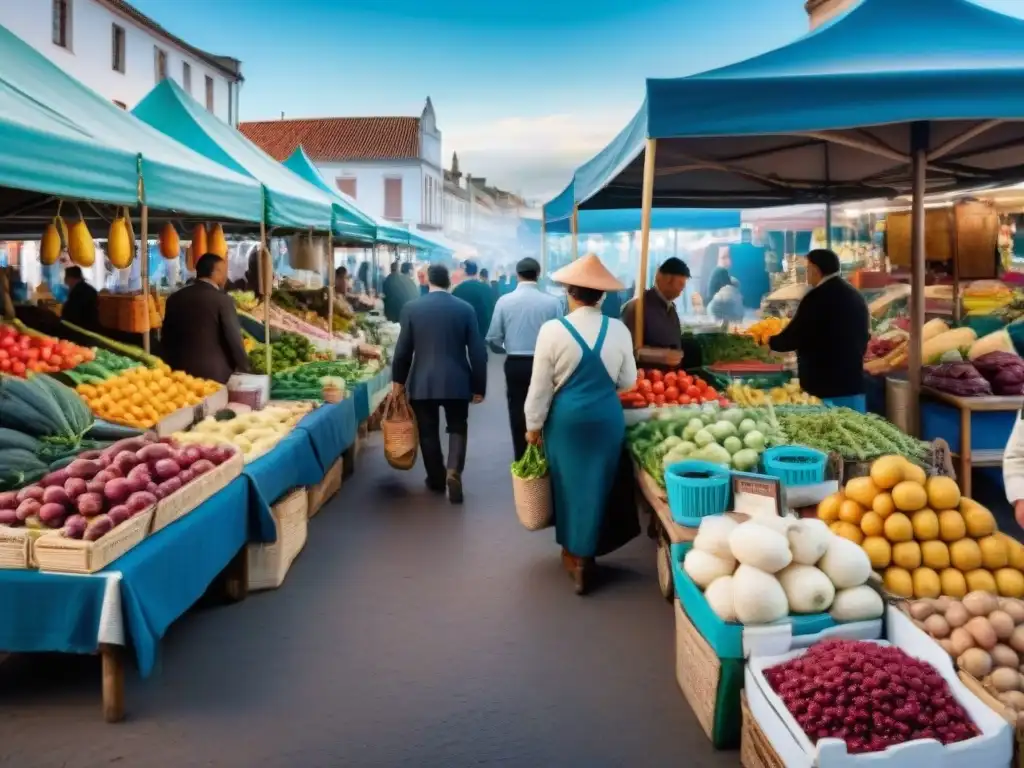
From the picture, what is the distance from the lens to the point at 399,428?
7602 millimetres

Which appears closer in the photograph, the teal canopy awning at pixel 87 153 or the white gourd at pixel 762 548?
the white gourd at pixel 762 548

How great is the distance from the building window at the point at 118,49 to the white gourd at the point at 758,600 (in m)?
33.5

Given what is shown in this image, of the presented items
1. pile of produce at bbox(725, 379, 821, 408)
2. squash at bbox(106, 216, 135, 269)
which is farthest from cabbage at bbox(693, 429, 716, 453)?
squash at bbox(106, 216, 135, 269)

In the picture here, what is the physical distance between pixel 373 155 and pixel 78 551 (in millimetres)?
52323

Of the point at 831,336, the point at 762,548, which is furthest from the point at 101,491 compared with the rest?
the point at 831,336

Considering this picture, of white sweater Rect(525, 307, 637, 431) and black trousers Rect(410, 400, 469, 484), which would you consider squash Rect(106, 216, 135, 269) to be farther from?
white sweater Rect(525, 307, 637, 431)

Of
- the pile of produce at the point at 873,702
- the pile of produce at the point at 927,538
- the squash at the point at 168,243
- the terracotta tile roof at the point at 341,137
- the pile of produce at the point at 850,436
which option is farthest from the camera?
the terracotta tile roof at the point at 341,137

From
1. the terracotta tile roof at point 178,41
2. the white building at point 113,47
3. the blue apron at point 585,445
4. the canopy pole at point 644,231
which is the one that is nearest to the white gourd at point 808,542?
the blue apron at point 585,445

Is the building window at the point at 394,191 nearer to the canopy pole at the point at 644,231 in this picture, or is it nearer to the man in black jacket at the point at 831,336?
the canopy pole at the point at 644,231

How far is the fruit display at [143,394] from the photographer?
5766 millimetres

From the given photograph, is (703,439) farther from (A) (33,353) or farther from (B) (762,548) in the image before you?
(A) (33,353)

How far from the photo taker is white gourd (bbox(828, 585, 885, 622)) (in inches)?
133

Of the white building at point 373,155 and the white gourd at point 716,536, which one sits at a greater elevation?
the white building at point 373,155

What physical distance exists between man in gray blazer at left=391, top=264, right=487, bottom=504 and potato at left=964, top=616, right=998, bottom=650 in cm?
465
